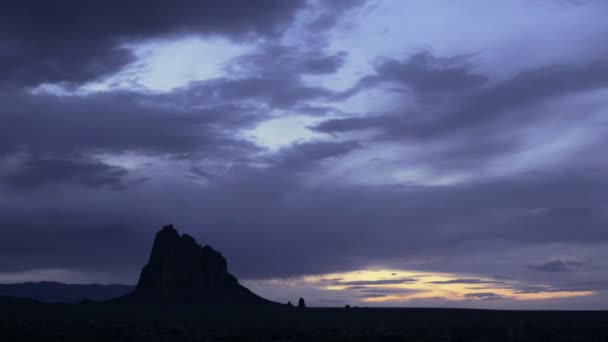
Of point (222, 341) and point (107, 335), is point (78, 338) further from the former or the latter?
point (222, 341)

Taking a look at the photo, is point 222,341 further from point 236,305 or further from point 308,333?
point 236,305

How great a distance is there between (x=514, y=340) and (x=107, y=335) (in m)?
35.8

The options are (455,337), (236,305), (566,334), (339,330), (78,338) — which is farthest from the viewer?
(236,305)

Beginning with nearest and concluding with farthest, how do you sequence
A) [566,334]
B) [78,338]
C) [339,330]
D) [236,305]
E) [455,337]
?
[78,338]
[455,337]
[566,334]
[339,330]
[236,305]

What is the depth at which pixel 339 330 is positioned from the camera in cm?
6625

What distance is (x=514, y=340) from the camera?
2146 inches

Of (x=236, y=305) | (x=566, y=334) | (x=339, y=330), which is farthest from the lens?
(x=236, y=305)

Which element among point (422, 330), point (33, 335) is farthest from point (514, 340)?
point (33, 335)

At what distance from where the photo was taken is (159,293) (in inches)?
7805

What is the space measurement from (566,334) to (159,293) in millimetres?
155934

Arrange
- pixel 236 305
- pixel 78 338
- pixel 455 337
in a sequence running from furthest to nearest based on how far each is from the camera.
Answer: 1. pixel 236 305
2. pixel 455 337
3. pixel 78 338

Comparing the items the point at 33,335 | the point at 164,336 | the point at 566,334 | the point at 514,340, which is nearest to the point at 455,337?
the point at 514,340

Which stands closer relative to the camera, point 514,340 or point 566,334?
point 514,340

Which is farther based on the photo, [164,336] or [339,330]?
[339,330]
